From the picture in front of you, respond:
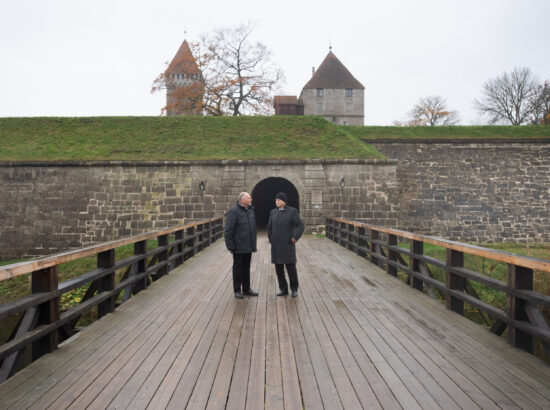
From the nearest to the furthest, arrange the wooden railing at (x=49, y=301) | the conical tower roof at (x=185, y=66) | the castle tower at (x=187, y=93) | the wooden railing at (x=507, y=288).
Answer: the wooden railing at (x=49, y=301), the wooden railing at (x=507, y=288), the castle tower at (x=187, y=93), the conical tower roof at (x=185, y=66)

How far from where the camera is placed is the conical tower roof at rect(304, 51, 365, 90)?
39.4 meters

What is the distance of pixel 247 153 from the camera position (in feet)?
51.5

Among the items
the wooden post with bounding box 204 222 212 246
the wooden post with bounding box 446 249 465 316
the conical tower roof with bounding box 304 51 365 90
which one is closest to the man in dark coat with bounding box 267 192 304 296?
the wooden post with bounding box 446 249 465 316

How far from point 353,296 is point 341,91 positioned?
121 ft

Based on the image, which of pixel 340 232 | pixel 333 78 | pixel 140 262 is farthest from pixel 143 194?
pixel 333 78

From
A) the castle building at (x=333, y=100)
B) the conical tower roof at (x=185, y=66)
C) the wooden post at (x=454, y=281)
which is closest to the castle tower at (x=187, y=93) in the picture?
the conical tower roof at (x=185, y=66)

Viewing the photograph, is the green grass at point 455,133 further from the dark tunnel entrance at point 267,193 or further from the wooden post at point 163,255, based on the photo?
the wooden post at point 163,255

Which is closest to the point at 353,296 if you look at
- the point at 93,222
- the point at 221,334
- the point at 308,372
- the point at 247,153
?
the point at 221,334

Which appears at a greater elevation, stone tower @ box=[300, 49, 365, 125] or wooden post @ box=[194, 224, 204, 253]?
stone tower @ box=[300, 49, 365, 125]

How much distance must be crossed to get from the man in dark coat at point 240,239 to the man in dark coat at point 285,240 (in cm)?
30

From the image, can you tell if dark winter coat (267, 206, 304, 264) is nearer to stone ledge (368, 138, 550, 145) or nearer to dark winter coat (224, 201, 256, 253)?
dark winter coat (224, 201, 256, 253)

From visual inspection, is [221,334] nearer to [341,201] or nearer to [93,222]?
[341,201]

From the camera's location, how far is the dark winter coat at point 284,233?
17.3ft

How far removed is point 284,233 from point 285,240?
3.8 inches
